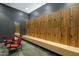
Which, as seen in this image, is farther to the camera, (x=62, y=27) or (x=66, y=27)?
(x=62, y=27)

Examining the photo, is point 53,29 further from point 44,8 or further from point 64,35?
point 44,8

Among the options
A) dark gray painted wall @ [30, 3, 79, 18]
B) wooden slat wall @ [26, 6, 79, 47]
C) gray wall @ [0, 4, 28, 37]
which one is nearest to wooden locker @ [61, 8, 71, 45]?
wooden slat wall @ [26, 6, 79, 47]

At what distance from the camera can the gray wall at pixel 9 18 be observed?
5255mm

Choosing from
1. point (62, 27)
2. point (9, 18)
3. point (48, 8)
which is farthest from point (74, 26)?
Result: point (9, 18)

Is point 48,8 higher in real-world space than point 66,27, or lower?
higher

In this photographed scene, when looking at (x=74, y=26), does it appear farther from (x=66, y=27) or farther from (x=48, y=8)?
(x=48, y=8)

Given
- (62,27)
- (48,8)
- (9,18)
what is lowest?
(62,27)

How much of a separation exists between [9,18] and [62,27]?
3317 millimetres

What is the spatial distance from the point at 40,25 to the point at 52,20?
4.72 feet

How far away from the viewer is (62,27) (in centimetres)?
410

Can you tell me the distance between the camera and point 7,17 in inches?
228

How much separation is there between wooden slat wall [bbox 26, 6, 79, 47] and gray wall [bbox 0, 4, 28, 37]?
4.59 feet

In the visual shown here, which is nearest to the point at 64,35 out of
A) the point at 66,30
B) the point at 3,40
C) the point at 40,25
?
the point at 66,30

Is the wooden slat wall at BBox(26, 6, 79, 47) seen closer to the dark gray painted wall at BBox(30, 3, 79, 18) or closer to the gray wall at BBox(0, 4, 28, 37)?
the dark gray painted wall at BBox(30, 3, 79, 18)
